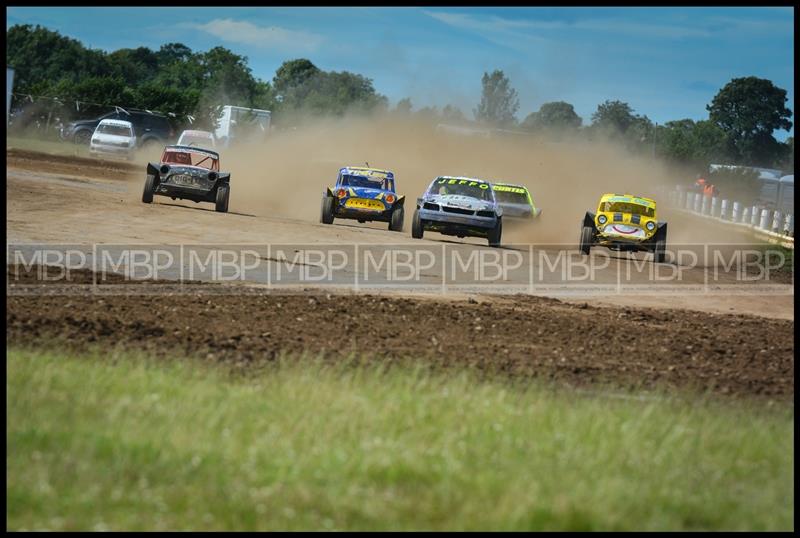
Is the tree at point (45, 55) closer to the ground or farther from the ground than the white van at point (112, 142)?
farther from the ground

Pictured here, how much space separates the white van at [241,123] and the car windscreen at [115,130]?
12899 mm

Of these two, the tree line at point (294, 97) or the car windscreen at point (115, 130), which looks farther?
the tree line at point (294, 97)

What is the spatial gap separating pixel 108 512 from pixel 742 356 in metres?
9.41

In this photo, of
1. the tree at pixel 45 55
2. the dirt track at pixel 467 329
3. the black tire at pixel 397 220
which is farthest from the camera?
the tree at pixel 45 55

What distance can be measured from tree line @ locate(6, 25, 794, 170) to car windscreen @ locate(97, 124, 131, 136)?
31.6 ft

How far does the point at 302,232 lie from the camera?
2750 cm

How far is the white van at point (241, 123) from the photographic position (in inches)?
2763

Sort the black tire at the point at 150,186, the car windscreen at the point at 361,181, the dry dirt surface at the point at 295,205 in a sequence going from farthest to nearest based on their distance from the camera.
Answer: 1. the car windscreen at the point at 361,181
2. the black tire at the point at 150,186
3. the dry dirt surface at the point at 295,205

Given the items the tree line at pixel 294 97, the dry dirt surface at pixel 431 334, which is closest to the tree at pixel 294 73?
the tree line at pixel 294 97

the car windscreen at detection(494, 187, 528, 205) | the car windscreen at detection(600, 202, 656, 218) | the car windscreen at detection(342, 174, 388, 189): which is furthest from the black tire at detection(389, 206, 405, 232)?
the car windscreen at detection(600, 202, 656, 218)

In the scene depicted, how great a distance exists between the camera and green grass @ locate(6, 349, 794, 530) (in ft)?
22.5

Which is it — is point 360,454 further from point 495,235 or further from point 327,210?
point 327,210

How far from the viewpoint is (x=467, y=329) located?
1489cm

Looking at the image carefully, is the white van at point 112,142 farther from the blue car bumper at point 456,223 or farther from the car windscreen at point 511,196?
the blue car bumper at point 456,223
